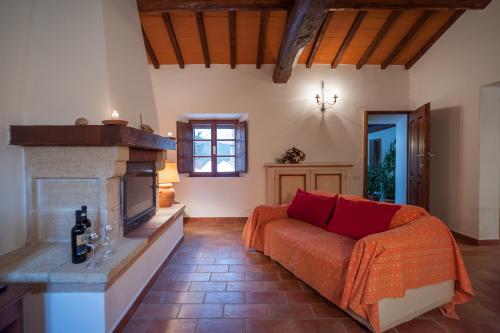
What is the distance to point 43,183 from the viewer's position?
2.04m

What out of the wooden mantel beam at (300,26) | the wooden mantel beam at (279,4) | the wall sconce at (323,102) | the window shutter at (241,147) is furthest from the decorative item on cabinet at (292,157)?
the wooden mantel beam at (279,4)

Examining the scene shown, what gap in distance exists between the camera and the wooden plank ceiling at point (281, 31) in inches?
136

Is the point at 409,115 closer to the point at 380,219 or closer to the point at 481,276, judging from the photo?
the point at 481,276

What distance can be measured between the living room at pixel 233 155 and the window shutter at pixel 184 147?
3cm

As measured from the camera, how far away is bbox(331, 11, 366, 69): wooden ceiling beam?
3826 millimetres

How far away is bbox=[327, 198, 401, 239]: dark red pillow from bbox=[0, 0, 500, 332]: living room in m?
0.05

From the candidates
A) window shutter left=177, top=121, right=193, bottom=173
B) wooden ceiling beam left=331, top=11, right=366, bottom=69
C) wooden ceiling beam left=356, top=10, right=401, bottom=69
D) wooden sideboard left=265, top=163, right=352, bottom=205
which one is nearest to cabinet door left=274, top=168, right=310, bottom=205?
wooden sideboard left=265, top=163, right=352, bottom=205

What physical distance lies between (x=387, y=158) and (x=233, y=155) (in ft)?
14.1

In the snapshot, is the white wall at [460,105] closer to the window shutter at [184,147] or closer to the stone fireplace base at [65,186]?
the window shutter at [184,147]

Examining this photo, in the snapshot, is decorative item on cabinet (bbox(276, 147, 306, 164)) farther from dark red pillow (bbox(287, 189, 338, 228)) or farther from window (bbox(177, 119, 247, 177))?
dark red pillow (bbox(287, 189, 338, 228))

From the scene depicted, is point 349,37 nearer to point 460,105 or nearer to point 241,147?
point 460,105

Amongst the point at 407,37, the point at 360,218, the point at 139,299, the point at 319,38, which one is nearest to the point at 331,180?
the point at 360,218

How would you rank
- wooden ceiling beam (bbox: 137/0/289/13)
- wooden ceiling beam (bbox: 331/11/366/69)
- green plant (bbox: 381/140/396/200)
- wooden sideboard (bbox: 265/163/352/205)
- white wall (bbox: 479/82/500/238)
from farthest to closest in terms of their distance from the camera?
green plant (bbox: 381/140/396/200) → wooden sideboard (bbox: 265/163/352/205) → wooden ceiling beam (bbox: 331/11/366/69) → white wall (bbox: 479/82/500/238) → wooden ceiling beam (bbox: 137/0/289/13)

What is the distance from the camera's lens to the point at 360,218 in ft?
7.71
